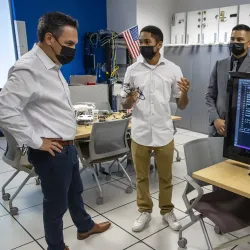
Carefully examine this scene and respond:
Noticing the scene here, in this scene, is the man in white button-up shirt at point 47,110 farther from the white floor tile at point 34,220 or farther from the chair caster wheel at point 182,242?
the chair caster wheel at point 182,242

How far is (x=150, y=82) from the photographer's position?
2.19 metres

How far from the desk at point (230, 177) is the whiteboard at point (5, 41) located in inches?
185

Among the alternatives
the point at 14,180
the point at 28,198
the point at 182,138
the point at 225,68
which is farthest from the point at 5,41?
the point at 225,68

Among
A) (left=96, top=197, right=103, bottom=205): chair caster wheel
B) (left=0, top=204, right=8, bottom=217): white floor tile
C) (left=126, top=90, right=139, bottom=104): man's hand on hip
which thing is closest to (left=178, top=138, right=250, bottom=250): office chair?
(left=126, top=90, right=139, bottom=104): man's hand on hip

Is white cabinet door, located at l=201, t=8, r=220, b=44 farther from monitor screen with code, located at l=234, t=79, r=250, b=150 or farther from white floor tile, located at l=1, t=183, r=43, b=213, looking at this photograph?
white floor tile, located at l=1, t=183, r=43, b=213

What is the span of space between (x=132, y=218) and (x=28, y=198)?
47.3 inches

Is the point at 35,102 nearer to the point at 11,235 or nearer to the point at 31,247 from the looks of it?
the point at 31,247

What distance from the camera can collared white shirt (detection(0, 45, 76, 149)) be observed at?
5.09 feet

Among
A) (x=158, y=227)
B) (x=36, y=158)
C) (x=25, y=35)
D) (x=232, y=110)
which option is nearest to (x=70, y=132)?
(x=36, y=158)

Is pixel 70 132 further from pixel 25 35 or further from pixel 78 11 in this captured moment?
pixel 78 11

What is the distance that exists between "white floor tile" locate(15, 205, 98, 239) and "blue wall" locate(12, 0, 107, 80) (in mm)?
3763

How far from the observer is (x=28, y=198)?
2996 millimetres

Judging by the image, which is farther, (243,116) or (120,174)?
(120,174)

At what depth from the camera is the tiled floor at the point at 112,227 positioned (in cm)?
221
